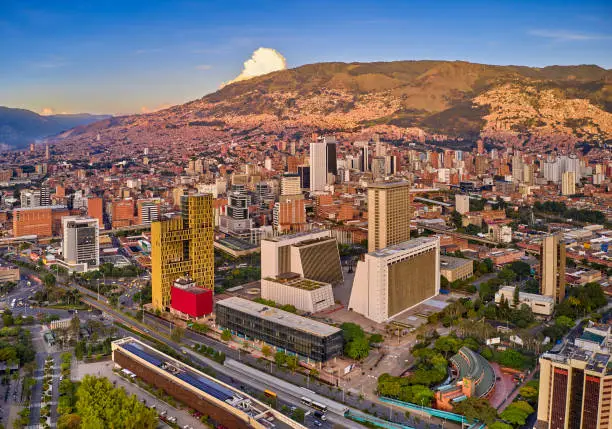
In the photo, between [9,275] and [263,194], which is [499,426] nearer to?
[9,275]

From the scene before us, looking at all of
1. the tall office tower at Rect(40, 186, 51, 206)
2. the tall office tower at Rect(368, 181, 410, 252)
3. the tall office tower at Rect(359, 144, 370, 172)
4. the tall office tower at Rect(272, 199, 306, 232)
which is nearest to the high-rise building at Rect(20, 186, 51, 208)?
the tall office tower at Rect(40, 186, 51, 206)

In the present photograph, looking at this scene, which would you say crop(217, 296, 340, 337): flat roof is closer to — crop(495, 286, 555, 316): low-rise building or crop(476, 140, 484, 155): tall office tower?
crop(495, 286, 555, 316): low-rise building

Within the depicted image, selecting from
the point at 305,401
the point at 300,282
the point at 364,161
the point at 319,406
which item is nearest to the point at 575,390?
Answer: the point at 319,406

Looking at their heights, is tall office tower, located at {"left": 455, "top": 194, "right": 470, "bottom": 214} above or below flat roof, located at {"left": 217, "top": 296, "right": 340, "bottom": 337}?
above

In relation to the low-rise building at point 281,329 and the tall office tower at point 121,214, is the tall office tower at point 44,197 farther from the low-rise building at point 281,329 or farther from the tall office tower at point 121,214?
the low-rise building at point 281,329

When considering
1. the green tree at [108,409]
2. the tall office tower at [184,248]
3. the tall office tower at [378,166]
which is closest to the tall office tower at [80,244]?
the tall office tower at [184,248]
